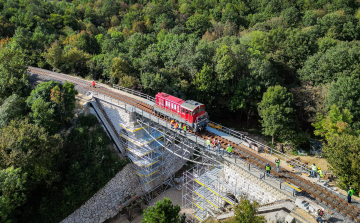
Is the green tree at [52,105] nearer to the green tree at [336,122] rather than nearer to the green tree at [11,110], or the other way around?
the green tree at [11,110]

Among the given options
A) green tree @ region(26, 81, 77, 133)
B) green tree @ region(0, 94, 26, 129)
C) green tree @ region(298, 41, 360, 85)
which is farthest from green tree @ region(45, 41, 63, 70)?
green tree @ region(298, 41, 360, 85)

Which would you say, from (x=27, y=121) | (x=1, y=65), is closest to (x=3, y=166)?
(x=27, y=121)

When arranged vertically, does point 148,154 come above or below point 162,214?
below

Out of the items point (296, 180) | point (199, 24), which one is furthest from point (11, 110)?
point (199, 24)

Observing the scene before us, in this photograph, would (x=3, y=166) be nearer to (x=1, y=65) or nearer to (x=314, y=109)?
(x=1, y=65)

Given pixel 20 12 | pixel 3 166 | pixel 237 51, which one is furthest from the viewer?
pixel 20 12

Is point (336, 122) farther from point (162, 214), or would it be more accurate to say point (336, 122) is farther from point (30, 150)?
point (30, 150)
